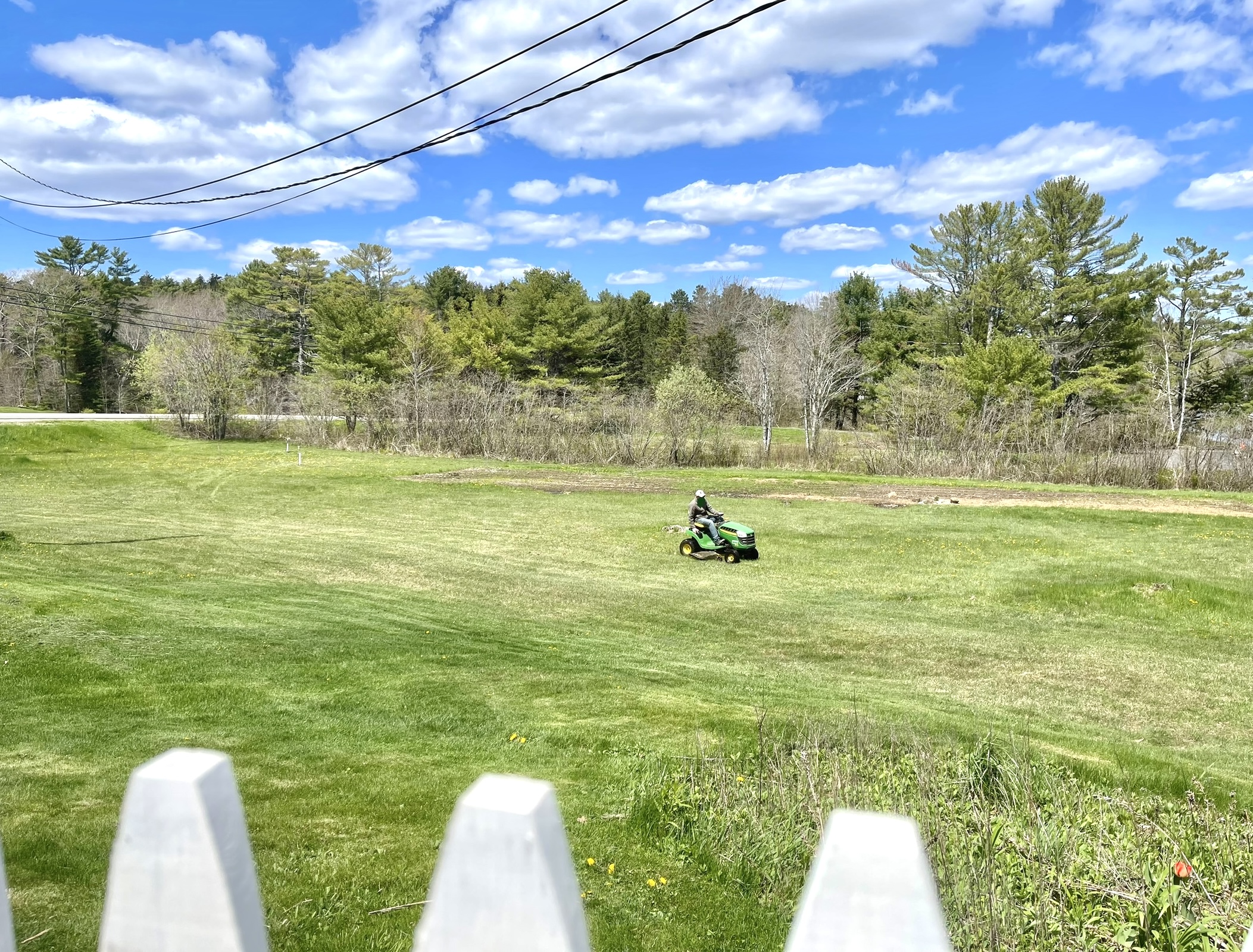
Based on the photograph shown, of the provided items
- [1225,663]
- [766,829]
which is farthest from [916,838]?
[1225,663]

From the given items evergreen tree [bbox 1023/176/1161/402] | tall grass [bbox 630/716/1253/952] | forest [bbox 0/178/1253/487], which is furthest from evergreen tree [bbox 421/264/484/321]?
tall grass [bbox 630/716/1253/952]

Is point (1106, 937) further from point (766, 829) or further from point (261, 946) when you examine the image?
point (261, 946)

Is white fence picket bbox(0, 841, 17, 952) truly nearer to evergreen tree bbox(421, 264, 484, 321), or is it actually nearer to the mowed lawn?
the mowed lawn

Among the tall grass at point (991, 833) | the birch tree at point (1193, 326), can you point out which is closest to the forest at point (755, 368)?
the birch tree at point (1193, 326)

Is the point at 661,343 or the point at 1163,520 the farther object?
the point at 661,343

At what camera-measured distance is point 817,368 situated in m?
42.3

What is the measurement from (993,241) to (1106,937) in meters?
51.0

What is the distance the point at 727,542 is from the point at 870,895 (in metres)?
14.2

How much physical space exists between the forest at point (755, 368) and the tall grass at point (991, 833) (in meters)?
26.4

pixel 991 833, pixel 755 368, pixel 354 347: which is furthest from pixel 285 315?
pixel 991 833

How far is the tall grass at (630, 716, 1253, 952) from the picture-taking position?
2.80 metres

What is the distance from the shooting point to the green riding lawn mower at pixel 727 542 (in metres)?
14.9

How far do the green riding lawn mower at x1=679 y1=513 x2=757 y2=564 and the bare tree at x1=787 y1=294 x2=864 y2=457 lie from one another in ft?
66.0

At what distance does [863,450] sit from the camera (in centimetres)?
3197
